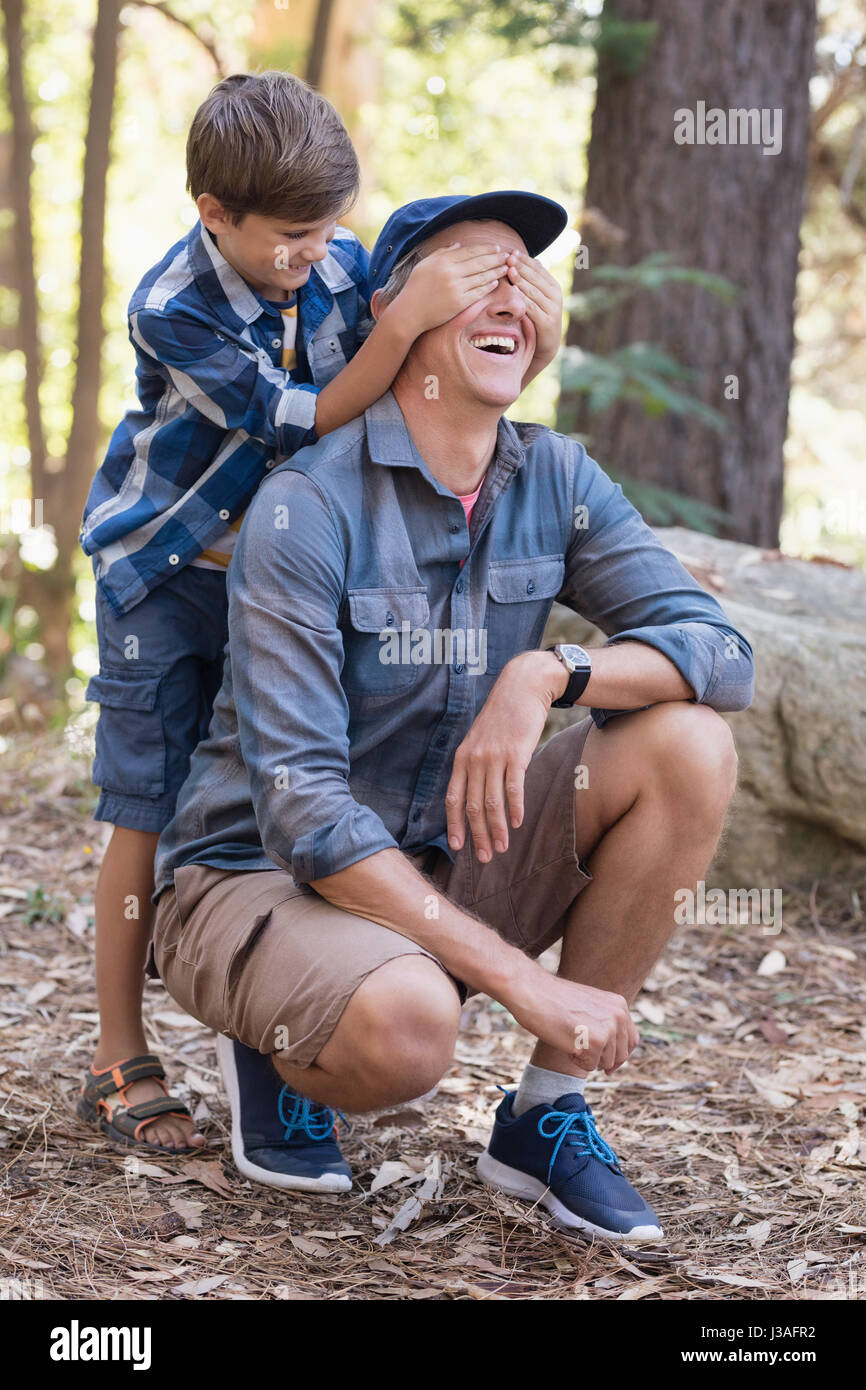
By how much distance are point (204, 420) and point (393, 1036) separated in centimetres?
122

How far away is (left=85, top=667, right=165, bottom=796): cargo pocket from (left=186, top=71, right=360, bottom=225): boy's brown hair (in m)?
0.89

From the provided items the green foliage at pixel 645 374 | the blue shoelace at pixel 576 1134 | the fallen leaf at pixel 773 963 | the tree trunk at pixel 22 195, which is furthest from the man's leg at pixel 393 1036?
the tree trunk at pixel 22 195

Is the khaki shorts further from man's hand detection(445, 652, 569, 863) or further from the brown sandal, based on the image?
the brown sandal

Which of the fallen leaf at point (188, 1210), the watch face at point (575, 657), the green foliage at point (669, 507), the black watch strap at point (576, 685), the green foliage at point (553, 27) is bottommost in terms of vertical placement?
the fallen leaf at point (188, 1210)

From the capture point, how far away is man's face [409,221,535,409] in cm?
225

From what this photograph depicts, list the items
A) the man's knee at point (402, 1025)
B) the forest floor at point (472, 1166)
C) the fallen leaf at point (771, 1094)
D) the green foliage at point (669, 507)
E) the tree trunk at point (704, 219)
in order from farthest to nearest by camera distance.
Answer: the tree trunk at point (704, 219) < the green foliage at point (669, 507) < the fallen leaf at point (771, 1094) < the forest floor at point (472, 1166) < the man's knee at point (402, 1025)

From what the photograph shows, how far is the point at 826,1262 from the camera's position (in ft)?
6.98

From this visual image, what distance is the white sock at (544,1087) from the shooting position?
234 centimetres

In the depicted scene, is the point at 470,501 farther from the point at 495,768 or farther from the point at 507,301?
the point at 495,768

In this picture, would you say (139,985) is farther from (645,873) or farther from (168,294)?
(168,294)

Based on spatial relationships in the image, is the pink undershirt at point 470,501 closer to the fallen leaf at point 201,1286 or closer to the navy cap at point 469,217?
the navy cap at point 469,217

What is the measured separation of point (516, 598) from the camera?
7.94 ft

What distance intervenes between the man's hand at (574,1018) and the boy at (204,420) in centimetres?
64

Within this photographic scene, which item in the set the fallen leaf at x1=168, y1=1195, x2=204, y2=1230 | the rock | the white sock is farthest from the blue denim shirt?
the rock
